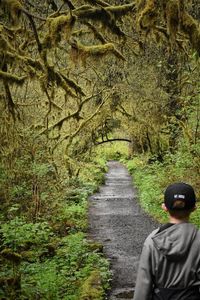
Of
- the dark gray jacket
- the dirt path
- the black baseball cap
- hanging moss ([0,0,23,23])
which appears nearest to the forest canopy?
hanging moss ([0,0,23,23])

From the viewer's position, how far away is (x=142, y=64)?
69.3ft

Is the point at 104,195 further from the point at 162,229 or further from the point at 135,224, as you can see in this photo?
the point at 162,229

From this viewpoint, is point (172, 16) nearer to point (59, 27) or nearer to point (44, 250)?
point (59, 27)

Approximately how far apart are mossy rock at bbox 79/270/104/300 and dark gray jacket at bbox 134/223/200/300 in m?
4.32

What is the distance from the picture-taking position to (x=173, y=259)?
335 centimetres

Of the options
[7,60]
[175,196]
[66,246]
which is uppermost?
[7,60]

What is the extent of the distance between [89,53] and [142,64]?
1232 cm

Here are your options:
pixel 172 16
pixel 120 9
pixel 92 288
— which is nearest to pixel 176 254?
pixel 92 288

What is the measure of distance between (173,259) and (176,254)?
0.17ft

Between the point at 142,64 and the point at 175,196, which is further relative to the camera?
the point at 142,64

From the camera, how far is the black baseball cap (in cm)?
333

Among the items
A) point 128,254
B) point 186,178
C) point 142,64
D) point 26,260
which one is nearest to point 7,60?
point 26,260

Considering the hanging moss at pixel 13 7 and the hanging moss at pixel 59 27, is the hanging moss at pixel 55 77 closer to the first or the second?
the hanging moss at pixel 59 27

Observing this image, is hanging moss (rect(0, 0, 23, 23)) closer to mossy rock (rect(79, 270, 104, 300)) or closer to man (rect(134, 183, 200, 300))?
mossy rock (rect(79, 270, 104, 300))
